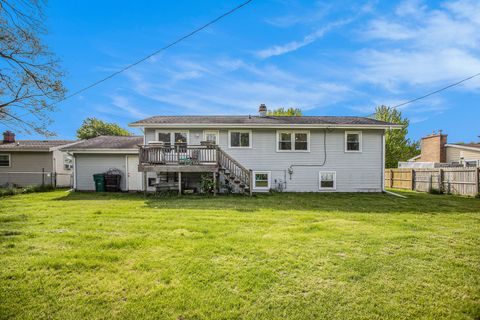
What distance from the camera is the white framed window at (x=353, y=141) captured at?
13.5m

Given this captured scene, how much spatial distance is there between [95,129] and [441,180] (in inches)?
1631

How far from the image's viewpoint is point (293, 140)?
13.5 m

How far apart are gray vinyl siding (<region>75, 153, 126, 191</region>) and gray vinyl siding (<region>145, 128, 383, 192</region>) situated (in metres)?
2.83

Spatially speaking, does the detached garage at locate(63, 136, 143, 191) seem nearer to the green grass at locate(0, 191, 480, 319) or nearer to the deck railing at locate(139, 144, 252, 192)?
the deck railing at locate(139, 144, 252, 192)

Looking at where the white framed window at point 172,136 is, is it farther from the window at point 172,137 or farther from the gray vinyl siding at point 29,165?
the gray vinyl siding at point 29,165

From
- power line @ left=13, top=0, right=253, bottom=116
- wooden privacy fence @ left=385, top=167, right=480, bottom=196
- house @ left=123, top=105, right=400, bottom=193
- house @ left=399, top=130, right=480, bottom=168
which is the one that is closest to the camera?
power line @ left=13, top=0, right=253, bottom=116

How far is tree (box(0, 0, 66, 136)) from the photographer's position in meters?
5.54

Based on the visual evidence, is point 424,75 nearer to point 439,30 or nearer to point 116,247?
point 439,30

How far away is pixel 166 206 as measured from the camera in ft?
28.4

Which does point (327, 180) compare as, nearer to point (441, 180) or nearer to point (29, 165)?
point (441, 180)

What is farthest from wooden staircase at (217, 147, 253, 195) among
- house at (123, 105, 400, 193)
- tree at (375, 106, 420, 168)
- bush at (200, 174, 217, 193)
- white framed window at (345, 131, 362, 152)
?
tree at (375, 106, 420, 168)

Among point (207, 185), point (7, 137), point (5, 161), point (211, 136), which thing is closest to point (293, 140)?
point (211, 136)

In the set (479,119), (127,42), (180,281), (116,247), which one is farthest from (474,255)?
(479,119)

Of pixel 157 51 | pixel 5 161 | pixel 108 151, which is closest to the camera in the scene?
pixel 157 51
